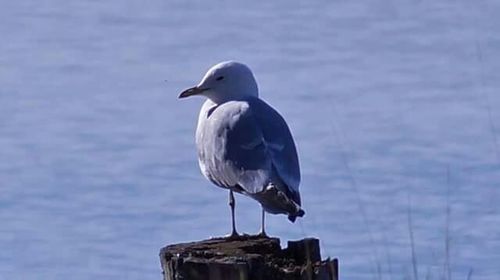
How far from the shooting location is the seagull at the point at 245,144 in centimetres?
760

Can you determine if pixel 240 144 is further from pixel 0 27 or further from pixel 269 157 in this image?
pixel 0 27

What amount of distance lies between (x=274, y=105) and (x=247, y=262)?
7456 mm

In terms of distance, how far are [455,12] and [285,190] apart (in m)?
9.63

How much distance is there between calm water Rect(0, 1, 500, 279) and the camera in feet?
34.8

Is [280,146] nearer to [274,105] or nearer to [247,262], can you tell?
[247,262]

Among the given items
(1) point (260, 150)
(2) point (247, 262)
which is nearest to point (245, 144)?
(1) point (260, 150)

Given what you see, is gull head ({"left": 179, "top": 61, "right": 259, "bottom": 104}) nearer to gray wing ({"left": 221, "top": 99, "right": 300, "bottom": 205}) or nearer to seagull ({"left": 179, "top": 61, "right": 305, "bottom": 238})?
seagull ({"left": 179, "top": 61, "right": 305, "bottom": 238})

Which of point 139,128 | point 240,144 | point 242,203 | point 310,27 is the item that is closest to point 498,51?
point 310,27

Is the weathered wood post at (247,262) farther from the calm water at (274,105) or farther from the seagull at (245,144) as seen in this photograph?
the calm water at (274,105)

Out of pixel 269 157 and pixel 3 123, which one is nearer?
pixel 269 157

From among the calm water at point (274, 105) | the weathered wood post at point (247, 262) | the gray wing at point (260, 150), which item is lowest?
the calm water at point (274, 105)

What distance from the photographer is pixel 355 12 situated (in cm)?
1692

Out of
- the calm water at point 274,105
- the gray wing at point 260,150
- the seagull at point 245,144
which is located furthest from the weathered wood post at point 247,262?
the calm water at point 274,105

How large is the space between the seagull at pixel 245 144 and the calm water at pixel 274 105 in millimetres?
682
